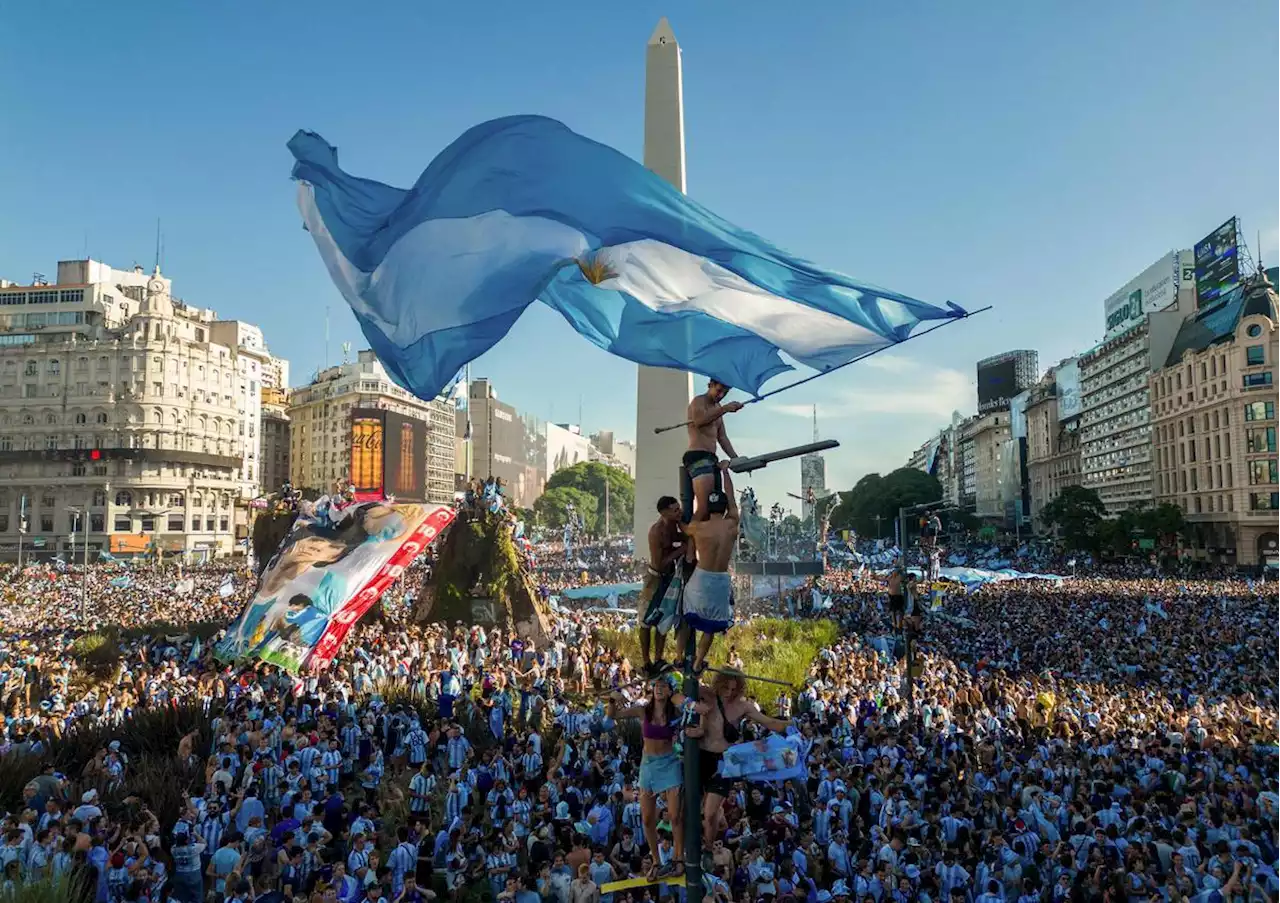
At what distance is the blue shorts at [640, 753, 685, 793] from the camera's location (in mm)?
6195

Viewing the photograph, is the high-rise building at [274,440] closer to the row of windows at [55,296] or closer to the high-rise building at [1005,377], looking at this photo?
the row of windows at [55,296]

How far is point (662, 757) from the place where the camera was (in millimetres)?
6266

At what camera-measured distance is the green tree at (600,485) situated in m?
128

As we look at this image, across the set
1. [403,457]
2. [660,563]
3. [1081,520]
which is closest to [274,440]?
[403,457]

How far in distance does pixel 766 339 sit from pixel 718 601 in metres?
2.47

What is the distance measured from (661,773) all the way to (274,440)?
107957 millimetres

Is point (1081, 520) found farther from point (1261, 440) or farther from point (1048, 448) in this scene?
point (1048, 448)

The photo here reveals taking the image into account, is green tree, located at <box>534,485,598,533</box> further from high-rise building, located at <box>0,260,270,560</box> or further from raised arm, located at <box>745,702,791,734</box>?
raised arm, located at <box>745,702,791,734</box>

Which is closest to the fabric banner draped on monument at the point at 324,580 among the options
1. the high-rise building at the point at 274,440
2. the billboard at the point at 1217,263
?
the billboard at the point at 1217,263

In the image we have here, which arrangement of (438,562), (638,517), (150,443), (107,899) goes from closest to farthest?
(107,899) < (438,562) < (638,517) < (150,443)

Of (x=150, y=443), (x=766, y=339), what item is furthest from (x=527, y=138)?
(x=150, y=443)

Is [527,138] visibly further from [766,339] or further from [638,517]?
[638,517]

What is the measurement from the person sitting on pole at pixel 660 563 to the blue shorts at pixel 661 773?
56 cm

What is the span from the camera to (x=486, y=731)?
53.1 ft
